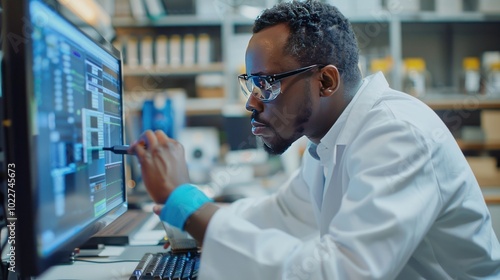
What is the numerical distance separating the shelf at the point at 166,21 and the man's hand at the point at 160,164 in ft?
7.57

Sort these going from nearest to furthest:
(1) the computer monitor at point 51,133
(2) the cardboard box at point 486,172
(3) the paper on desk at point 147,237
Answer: (1) the computer monitor at point 51,133 → (3) the paper on desk at point 147,237 → (2) the cardboard box at point 486,172

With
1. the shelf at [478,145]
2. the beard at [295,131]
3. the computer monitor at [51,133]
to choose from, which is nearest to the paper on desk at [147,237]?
the computer monitor at [51,133]

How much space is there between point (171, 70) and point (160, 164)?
2.24m

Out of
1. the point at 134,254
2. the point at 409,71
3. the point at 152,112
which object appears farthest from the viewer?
the point at 409,71

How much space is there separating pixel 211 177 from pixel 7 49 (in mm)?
2248

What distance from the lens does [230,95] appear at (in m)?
2.93

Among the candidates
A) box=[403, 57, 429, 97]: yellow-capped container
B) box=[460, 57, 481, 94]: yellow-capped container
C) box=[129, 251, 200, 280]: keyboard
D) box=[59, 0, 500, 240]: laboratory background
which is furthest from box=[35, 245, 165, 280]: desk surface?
box=[460, 57, 481, 94]: yellow-capped container

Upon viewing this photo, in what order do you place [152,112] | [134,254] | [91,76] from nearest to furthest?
[91,76] → [134,254] → [152,112]

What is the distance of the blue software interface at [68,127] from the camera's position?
592mm

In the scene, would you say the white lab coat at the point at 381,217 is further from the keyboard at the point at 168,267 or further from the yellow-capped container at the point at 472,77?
the yellow-capped container at the point at 472,77

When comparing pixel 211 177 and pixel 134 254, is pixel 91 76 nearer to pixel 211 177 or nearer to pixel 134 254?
pixel 134 254

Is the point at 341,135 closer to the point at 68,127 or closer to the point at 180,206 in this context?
the point at 180,206

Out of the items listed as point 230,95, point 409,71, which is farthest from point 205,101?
point 409,71

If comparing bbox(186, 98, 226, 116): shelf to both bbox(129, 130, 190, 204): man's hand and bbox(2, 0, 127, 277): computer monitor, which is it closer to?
bbox(2, 0, 127, 277): computer monitor
